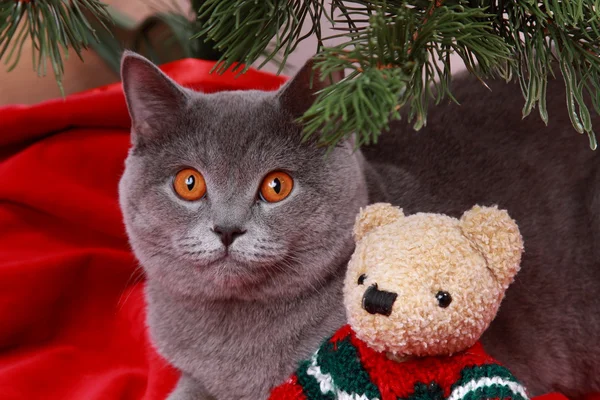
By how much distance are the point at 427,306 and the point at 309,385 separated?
0.78 ft

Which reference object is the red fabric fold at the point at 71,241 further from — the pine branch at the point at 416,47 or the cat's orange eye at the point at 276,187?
the pine branch at the point at 416,47

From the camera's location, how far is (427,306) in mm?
670

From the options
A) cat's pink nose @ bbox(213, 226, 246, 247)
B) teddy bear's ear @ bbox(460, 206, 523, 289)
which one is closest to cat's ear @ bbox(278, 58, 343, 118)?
cat's pink nose @ bbox(213, 226, 246, 247)

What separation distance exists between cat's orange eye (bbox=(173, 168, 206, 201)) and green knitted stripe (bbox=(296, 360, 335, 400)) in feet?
0.97

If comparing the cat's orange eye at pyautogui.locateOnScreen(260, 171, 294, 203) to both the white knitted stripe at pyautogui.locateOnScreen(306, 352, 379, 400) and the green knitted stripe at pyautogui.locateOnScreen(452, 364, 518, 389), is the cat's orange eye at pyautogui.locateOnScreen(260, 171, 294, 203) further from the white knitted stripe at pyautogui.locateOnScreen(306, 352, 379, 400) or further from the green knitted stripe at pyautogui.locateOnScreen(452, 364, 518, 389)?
the green knitted stripe at pyautogui.locateOnScreen(452, 364, 518, 389)

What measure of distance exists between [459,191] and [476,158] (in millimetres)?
80

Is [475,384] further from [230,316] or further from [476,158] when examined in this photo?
[476,158]

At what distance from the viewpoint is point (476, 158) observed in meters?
1.15

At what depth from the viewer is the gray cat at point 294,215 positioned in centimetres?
91

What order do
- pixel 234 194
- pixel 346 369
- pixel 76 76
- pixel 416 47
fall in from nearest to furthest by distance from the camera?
pixel 416 47
pixel 346 369
pixel 234 194
pixel 76 76

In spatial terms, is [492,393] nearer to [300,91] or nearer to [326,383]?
[326,383]

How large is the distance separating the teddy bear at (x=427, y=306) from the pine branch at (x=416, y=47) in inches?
5.8

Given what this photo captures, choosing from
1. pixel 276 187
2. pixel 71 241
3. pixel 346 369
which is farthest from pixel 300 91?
pixel 71 241

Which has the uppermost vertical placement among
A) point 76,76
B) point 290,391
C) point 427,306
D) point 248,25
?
point 248,25
